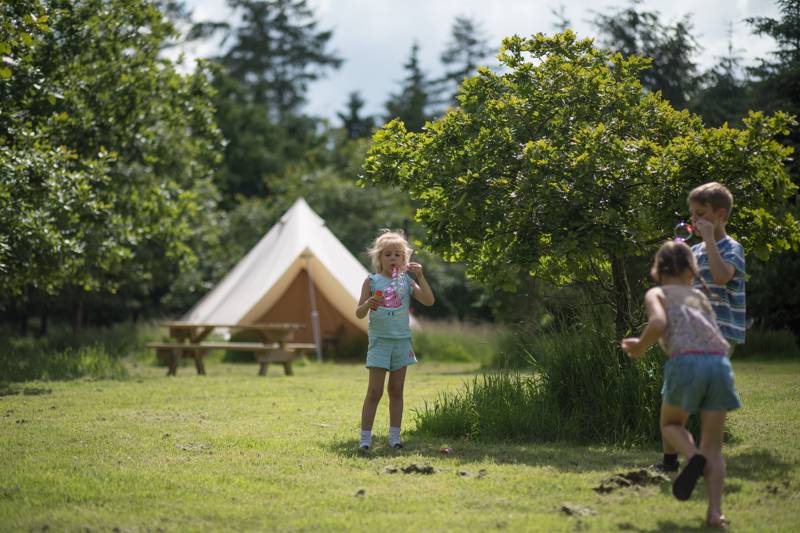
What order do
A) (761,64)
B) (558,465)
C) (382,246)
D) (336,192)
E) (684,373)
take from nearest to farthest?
(684,373), (558,465), (382,246), (761,64), (336,192)

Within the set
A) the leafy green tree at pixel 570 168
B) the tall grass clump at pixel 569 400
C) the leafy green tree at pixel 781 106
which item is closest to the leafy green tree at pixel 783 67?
the leafy green tree at pixel 781 106

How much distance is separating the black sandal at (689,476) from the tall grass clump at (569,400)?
2194 mm

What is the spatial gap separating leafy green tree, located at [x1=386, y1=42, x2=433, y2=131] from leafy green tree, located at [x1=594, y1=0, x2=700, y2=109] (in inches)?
751

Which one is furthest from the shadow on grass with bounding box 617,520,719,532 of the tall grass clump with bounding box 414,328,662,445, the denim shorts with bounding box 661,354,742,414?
the tall grass clump with bounding box 414,328,662,445

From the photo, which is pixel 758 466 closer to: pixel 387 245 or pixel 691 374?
pixel 691 374

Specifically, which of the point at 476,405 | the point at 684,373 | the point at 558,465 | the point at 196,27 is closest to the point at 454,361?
the point at 476,405

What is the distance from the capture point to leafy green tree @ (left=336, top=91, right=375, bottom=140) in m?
45.1

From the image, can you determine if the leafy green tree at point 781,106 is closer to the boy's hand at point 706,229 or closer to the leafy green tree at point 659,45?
the leafy green tree at point 659,45

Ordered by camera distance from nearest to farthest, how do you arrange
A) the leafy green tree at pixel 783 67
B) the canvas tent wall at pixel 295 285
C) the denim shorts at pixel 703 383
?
the denim shorts at pixel 703 383 < the leafy green tree at pixel 783 67 < the canvas tent wall at pixel 295 285

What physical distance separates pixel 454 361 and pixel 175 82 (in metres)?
7.30

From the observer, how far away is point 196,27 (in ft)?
125

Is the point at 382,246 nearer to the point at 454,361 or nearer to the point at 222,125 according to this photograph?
the point at 454,361

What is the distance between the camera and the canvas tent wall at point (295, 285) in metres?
17.6

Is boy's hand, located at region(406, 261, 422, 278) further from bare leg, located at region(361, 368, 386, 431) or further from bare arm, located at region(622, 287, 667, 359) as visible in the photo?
bare arm, located at region(622, 287, 667, 359)
